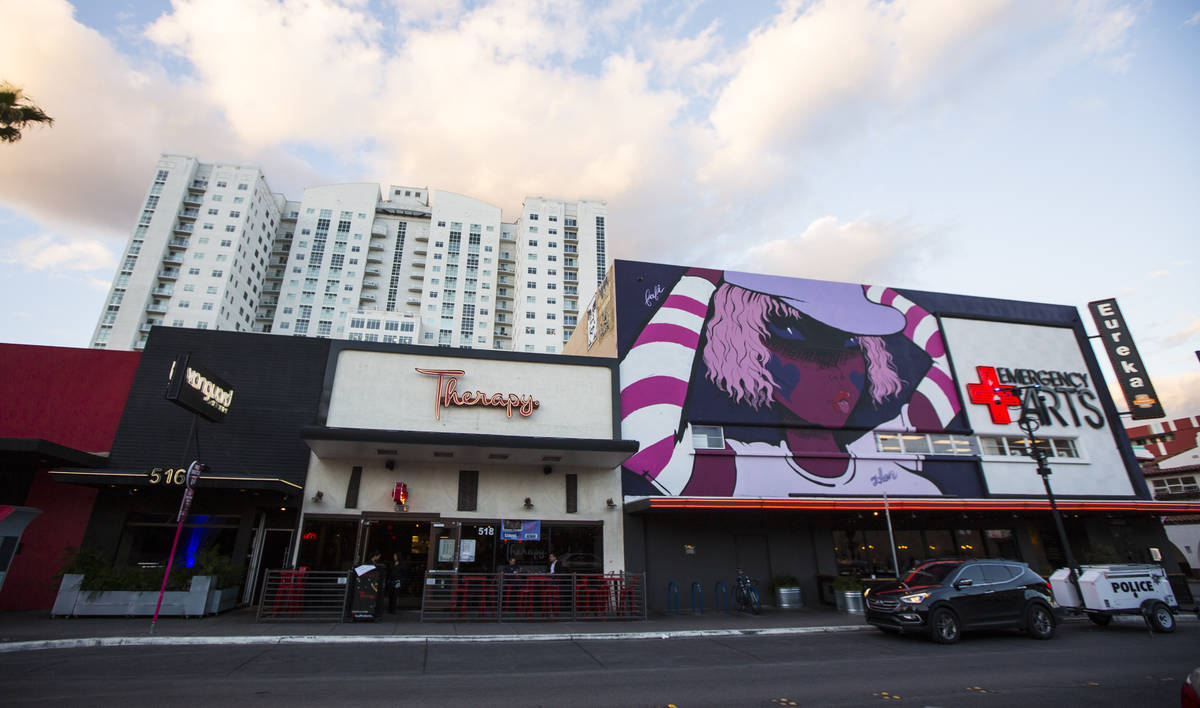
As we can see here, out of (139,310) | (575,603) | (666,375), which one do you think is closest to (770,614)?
(575,603)

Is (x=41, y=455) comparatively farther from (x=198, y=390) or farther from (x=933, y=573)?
(x=933, y=573)

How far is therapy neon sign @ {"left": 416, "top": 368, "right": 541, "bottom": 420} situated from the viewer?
18453 mm

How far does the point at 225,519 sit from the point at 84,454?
13.0 ft

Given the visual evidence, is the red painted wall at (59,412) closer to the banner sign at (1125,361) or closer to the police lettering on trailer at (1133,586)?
the police lettering on trailer at (1133,586)

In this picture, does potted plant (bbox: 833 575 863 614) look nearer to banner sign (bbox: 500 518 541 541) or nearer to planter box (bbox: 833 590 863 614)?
planter box (bbox: 833 590 863 614)

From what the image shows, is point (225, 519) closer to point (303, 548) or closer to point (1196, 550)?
point (303, 548)

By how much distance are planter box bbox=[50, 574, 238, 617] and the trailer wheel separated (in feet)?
77.3

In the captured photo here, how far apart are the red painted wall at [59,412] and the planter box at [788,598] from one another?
846 inches

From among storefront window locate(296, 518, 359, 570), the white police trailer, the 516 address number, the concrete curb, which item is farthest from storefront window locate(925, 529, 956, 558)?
the 516 address number

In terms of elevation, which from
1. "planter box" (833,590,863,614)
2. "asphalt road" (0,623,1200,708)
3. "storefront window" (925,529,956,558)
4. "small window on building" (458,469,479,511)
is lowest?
"asphalt road" (0,623,1200,708)

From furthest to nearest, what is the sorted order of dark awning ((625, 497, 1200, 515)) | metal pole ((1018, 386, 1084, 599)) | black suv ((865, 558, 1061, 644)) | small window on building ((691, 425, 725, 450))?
small window on building ((691, 425, 725, 450)), dark awning ((625, 497, 1200, 515)), metal pole ((1018, 386, 1084, 599)), black suv ((865, 558, 1061, 644))
